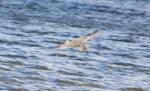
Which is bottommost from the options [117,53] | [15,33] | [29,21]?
[117,53]

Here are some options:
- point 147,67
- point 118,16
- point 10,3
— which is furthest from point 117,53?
point 10,3

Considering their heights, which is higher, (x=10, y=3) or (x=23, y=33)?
(x=10, y=3)

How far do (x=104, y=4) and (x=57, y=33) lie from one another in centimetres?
899

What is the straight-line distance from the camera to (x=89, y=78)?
38.4 ft

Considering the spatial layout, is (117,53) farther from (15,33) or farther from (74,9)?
(74,9)

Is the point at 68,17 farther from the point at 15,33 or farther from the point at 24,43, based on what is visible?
the point at 24,43

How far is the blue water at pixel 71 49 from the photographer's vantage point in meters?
11.3

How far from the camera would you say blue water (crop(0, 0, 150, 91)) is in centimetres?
1133

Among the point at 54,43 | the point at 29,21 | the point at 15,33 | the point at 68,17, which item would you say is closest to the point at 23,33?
the point at 15,33

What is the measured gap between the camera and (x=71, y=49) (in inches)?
592

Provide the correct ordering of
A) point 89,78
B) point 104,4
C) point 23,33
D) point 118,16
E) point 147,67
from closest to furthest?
point 89,78, point 147,67, point 23,33, point 118,16, point 104,4

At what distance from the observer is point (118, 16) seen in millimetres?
22781

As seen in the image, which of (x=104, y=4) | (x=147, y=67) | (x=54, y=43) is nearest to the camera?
(x=147, y=67)

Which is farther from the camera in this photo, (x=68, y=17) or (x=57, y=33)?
(x=68, y=17)
